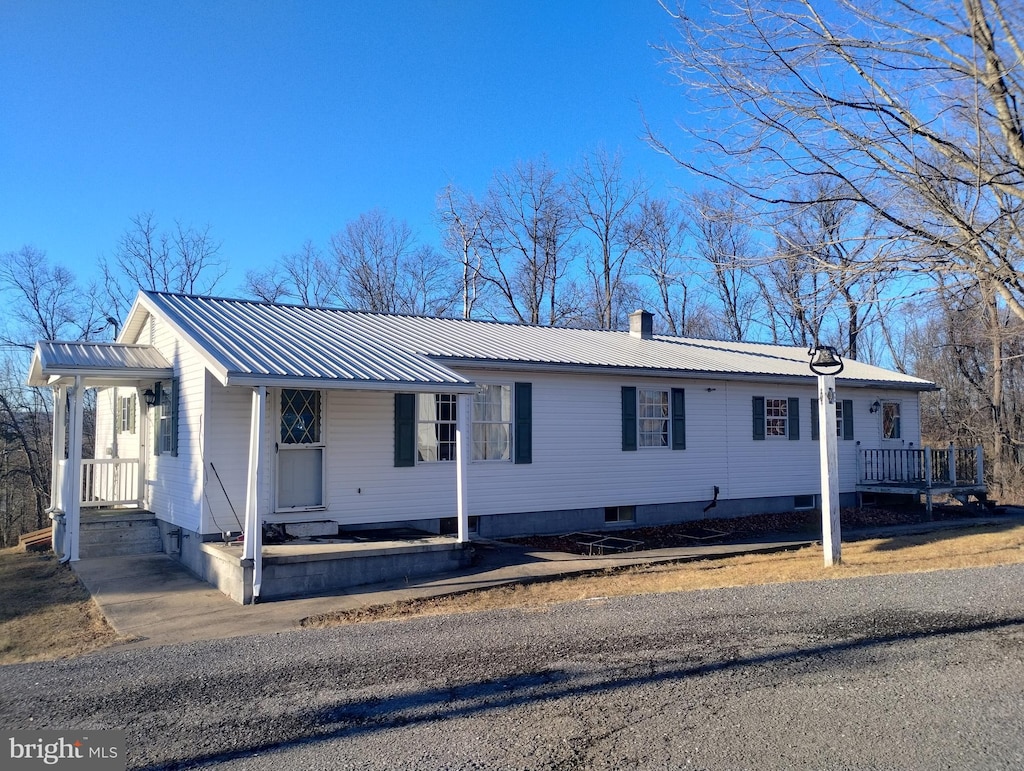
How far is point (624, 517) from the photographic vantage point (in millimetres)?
14742

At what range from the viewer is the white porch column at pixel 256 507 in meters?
8.63

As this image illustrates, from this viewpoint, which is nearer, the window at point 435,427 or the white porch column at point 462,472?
the white porch column at point 462,472

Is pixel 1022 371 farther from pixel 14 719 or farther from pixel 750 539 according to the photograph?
pixel 14 719

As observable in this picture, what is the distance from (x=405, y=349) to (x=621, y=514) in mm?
5378

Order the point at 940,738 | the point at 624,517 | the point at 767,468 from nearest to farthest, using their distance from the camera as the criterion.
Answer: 1. the point at 940,738
2. the point at 624,517
3. the point at 767,468

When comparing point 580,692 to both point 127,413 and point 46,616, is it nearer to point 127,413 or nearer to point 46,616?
point 46,616

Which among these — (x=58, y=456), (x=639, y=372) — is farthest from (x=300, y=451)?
(x=639, y=372)

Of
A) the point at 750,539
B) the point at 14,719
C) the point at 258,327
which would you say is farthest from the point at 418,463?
the point at 14,719

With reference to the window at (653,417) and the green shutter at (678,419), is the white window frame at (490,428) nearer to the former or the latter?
the window at (653,417)

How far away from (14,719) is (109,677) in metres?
0.93

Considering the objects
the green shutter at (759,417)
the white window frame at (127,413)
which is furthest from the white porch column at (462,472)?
the green shutter at (759,417)

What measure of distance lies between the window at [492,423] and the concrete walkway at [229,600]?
154 centimetres

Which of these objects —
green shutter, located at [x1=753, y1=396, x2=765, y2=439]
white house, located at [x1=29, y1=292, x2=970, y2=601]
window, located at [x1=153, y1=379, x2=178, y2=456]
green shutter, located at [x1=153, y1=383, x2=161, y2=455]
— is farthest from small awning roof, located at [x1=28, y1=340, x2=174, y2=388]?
green shutter, located at [x1=753, y1=396, x2=765, y2=439]

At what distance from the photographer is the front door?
1108cm
